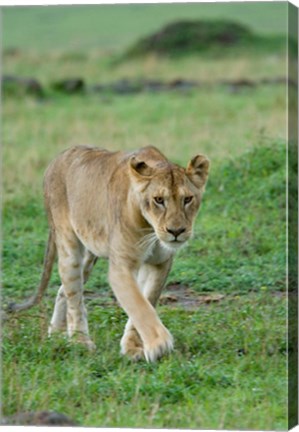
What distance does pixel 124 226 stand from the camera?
5.72 m

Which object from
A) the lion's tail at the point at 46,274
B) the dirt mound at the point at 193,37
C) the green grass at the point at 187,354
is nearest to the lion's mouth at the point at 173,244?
the green grass at the point at 187,354

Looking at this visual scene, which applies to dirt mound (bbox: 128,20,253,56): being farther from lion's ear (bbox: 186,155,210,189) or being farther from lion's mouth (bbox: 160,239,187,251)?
lion's mouth (bbox: 160,239,187,251)

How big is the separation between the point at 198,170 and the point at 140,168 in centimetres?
24

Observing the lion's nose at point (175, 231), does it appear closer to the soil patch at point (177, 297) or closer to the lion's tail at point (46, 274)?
the lion's tail at point (46, 274)

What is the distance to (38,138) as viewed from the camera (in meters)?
12.0

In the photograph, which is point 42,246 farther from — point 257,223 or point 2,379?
point 2,379

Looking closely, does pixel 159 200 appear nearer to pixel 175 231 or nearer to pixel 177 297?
pixel 175 231

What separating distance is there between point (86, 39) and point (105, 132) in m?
3.84

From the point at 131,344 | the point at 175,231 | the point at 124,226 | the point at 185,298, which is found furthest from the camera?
the point at 185,298

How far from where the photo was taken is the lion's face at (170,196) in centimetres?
544

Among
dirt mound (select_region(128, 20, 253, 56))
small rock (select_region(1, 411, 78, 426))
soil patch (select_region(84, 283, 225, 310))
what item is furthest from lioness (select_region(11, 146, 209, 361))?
dirt mound (select_region(128, 20, 253, 56))

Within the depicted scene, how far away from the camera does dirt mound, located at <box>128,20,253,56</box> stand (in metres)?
14.5

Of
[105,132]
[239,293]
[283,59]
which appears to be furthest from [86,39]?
[239,293]

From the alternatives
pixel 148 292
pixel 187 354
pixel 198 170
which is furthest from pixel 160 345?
pixel 198 170
